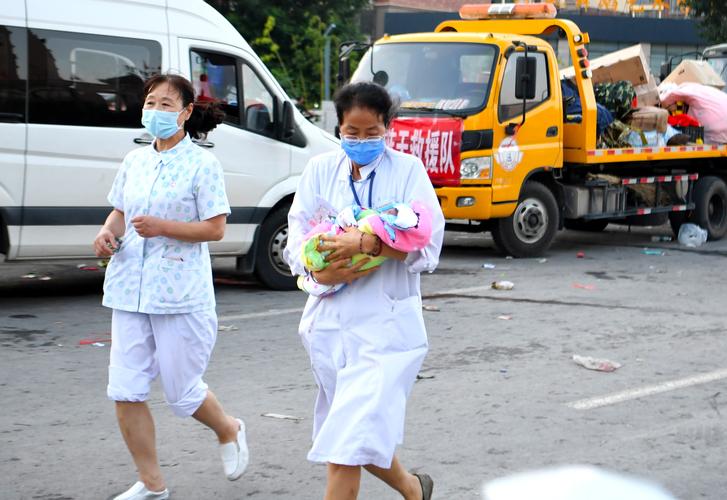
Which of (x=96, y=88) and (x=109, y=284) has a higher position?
(x=96, y=88)

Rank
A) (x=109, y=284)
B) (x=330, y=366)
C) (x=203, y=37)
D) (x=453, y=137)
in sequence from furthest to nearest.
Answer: (x=453, y=137)
(x=203, y=37)
(x=109, y=284)
(x=330, y=366)

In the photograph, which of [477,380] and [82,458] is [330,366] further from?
[477,380]

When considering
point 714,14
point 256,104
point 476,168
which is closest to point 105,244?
point 256,104

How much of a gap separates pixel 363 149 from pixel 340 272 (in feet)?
1.40

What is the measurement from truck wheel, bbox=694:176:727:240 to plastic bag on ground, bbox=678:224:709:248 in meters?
0.16

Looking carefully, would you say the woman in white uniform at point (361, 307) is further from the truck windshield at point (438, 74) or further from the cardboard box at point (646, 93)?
the cardboard box at point (646, 93)

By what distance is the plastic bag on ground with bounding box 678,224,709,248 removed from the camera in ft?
48.1

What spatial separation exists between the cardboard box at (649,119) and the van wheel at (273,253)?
552cm

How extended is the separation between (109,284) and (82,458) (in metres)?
1.07

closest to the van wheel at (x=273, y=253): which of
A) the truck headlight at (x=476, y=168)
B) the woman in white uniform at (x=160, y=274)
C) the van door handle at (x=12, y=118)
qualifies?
the van door handle at (x=12, y=118)

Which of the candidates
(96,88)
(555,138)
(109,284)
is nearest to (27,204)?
(96,88)

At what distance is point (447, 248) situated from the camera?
546 inches

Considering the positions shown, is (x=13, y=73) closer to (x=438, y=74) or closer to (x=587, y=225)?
(x=438, y=74)

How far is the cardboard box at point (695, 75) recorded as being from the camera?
16.1 m
